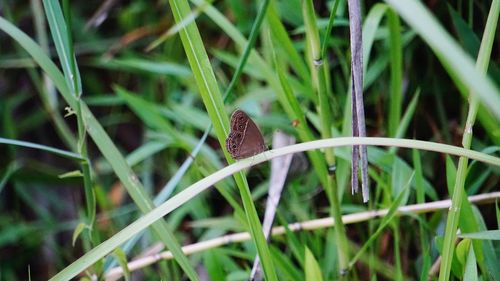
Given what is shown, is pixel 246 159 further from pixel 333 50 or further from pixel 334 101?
pixel 333 50

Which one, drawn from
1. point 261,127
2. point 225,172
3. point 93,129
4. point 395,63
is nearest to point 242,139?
point 225,172

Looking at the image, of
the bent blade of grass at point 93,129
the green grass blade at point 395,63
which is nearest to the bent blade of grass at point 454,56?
the bent blade of grass at point 93,129

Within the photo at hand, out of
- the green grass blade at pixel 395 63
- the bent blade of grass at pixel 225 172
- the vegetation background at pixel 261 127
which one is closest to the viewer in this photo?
the bent blade of grass at pixel 225 172

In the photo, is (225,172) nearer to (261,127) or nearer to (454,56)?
(454,56)

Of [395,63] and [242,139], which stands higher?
[395,63]

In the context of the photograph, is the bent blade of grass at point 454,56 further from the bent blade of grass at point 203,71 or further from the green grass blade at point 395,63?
the green grass blade at point 395,63

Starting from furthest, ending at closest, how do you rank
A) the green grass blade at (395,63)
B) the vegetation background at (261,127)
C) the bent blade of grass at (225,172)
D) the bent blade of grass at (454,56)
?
the green grass blade at (395,63), the vegetation background at (261,127), the bent blade of grass at (225,172), the bent blade of grass at (454,56)

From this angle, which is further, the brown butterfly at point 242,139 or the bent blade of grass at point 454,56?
the brown butterfly at point 242,139
